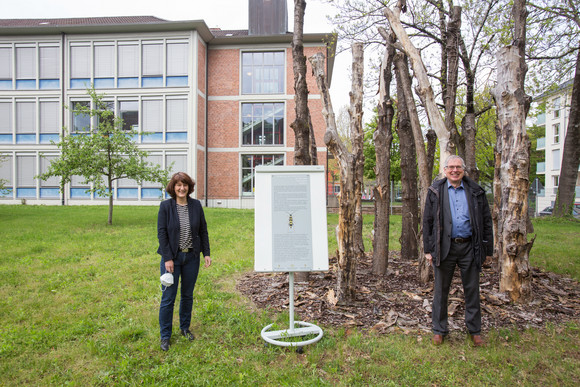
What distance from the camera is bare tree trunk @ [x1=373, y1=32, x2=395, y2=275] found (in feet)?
22.2

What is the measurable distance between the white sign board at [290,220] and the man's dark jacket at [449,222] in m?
1.19

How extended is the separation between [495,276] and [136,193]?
82.3 ft

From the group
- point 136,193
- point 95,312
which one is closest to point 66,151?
point 95,312

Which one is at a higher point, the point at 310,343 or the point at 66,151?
the point at 66,151

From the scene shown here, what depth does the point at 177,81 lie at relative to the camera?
26.6m

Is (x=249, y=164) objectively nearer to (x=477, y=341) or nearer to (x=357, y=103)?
(x=357, y=103)

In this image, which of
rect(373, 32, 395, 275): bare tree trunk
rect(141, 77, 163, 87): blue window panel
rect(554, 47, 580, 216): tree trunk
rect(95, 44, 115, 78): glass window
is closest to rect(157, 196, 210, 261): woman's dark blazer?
rect(373, 32, 395, 275): bare tree trunk

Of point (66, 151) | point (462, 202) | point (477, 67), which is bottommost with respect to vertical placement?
point (462, 202)

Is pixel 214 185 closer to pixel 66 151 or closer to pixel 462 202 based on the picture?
pixel 66 151

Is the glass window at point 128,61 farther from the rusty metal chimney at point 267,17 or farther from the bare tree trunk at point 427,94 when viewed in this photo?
the bare tree trunk at point 427,94

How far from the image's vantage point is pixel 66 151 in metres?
14.3

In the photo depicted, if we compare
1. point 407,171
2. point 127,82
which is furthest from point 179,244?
point 127,82

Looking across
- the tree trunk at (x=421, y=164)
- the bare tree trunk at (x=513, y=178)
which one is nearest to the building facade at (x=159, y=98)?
the tree trunk at (x=421, y=164)

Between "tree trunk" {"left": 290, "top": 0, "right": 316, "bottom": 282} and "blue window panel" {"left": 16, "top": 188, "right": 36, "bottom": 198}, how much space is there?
1105 inches
